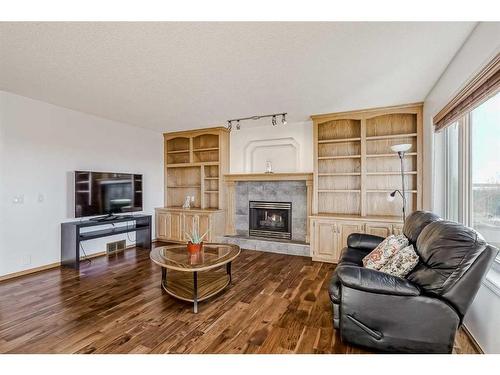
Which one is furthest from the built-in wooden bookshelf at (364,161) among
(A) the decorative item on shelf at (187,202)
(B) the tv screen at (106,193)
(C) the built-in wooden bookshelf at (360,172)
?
(B) the tv screen at (106,193)

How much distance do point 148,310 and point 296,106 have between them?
3279 millimetres

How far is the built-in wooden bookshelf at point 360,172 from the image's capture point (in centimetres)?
374

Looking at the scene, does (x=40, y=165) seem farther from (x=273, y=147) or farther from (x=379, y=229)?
(x=379, y=229)

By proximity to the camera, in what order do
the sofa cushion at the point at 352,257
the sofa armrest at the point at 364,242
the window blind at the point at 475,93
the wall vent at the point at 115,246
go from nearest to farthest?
1. the window blind at the point at 475,93
2. the sofa cushion at the point at 352,257
3. the sofa armrest at the point at 364,242
4. the wall vent at the point at 115,246

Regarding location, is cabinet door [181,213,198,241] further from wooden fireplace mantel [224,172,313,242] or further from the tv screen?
the tv screen

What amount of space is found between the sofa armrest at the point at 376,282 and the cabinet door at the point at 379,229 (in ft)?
6.82

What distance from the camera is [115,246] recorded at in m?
4.43

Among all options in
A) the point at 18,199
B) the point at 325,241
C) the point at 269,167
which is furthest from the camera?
the point at 269,167

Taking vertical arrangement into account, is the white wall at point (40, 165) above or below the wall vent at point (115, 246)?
above

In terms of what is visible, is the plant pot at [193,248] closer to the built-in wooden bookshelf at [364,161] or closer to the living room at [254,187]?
the living room at [254,187]

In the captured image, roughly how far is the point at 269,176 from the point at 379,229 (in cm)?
204

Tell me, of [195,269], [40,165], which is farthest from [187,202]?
[195,269]

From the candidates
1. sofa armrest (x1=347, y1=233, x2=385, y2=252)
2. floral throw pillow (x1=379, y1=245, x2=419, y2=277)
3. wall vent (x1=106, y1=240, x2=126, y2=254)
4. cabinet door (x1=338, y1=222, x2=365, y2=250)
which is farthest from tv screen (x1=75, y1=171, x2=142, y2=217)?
floral throw pillow (x1=379, y1=245, x2=419, y2=277)
